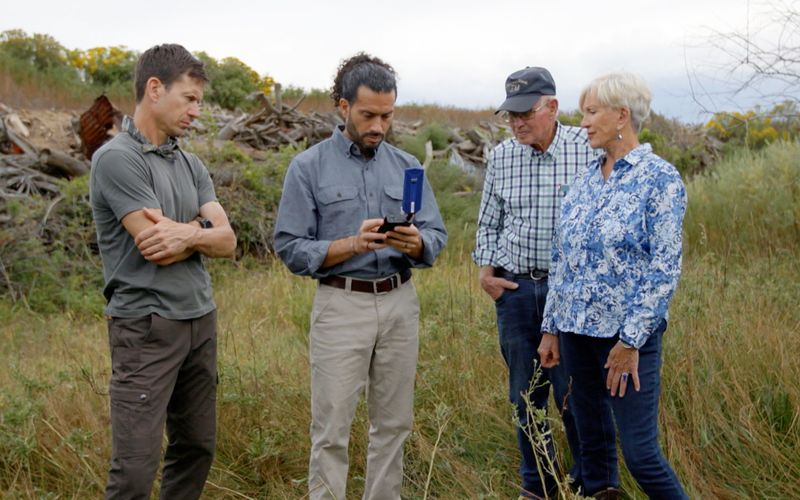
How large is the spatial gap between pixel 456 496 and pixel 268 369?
82.9 inches

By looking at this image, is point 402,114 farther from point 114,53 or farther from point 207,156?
point 207,156

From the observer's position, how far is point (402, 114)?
2516cm

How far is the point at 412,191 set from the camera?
393 centimetres

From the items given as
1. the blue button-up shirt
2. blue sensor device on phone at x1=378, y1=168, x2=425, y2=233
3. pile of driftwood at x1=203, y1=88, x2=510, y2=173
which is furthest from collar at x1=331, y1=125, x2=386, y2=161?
pile of driftwood at x1=203, y1=88, x2=510, y2=173

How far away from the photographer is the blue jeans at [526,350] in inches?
175

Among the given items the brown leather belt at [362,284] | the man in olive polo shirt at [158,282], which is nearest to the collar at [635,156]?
the brown leather belt at [362,284]

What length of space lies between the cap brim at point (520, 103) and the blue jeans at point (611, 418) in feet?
3.90

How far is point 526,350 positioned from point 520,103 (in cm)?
126

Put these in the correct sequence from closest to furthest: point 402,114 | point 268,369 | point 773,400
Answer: point 773,400 < point 268,369 < point 402,114

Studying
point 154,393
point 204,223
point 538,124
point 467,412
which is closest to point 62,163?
point 467,412

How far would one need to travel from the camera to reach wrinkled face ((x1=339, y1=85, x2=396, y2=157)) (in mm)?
4055

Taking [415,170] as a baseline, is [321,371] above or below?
below

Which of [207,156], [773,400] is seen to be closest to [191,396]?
[773,400]

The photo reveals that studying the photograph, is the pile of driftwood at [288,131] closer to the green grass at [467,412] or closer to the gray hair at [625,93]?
the green grass at [467,412]
